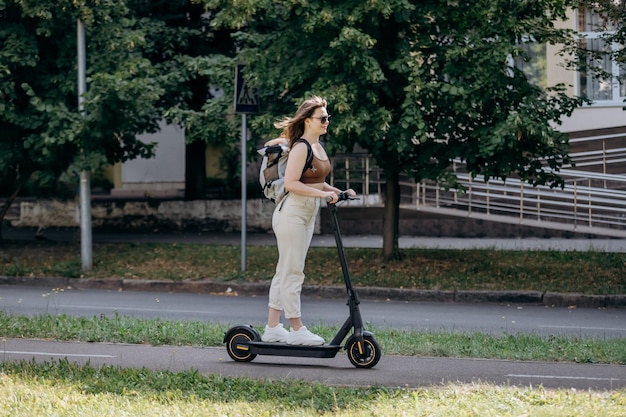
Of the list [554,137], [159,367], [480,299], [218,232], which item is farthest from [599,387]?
[218,232]

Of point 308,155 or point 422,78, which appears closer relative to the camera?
point 308,155

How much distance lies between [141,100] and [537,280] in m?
6.93

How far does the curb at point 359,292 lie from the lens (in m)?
14.6

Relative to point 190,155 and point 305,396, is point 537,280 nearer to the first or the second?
point 305,396

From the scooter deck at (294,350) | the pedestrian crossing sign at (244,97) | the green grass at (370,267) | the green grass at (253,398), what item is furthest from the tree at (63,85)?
the green grass at (253,398)

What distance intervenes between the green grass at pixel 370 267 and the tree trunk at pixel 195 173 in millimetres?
5401

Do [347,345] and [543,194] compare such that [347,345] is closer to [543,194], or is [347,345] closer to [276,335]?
[276,335]

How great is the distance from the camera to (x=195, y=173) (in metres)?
25.0

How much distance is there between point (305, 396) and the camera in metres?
7.13

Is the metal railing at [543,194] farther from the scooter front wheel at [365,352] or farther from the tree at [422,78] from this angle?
the scooter front wheel at [365,352]

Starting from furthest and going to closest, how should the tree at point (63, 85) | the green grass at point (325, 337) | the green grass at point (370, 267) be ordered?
the tree at point (63, 85)
the green grass at point (370, 267)
the green grass at point (325, 337)

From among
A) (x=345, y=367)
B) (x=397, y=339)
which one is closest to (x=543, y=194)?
(x=397, y=339)

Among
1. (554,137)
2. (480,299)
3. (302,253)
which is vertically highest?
(554,137)

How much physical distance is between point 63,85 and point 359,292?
6092mm
